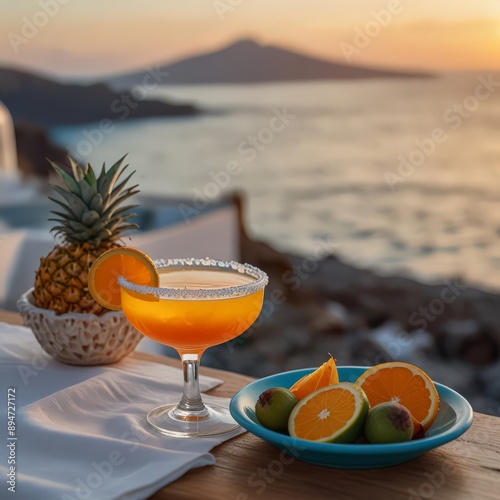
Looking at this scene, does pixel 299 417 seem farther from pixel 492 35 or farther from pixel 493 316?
pixel 493 316

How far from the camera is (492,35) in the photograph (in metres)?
6.82

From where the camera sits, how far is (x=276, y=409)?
1.03m

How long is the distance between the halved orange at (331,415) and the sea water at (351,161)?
692cm

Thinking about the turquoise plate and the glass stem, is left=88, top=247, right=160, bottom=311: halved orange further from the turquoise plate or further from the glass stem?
the turquoise plate

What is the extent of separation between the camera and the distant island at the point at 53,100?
27.2 feet

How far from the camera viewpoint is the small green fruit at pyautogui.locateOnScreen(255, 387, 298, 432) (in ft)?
3.39

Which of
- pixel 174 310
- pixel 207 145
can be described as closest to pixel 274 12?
pixel 207 145

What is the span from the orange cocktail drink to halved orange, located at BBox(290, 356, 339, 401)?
0.14 meters

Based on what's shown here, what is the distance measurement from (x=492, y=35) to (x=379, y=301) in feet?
8.78

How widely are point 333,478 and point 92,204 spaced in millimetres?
691
